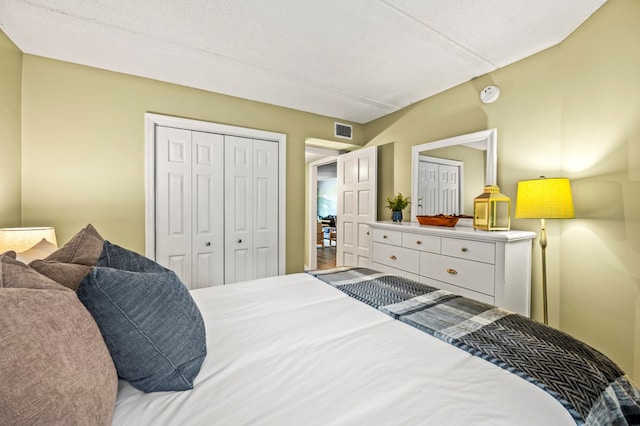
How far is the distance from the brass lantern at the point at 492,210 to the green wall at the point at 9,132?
12.6 feet

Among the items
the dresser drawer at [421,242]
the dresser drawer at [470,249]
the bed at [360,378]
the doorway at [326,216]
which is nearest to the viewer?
the bed at [360,378]

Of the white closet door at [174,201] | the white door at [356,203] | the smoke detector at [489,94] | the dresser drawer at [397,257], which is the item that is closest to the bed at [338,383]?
the dresser drawer at [397,257]

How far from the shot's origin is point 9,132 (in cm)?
211

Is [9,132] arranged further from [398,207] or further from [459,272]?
[459,272]

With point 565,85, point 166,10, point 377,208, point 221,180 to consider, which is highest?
point 166,10

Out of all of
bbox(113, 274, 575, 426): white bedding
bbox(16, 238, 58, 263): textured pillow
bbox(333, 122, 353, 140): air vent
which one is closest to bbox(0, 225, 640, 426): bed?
bbox(113, 274, 575, 426): white bedding

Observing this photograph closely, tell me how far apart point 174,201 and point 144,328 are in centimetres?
243

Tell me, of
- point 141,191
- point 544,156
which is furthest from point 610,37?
point 141,191

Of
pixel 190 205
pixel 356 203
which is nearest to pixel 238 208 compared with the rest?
pixel 190 205

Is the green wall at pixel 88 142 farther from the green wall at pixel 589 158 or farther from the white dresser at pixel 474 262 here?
the green wall at pixel 589 158

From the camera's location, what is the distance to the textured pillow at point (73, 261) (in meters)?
0.81

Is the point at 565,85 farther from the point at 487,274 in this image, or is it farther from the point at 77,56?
the point at 77,56

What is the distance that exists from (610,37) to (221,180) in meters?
3.48

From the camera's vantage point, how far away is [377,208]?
12.8 feet
